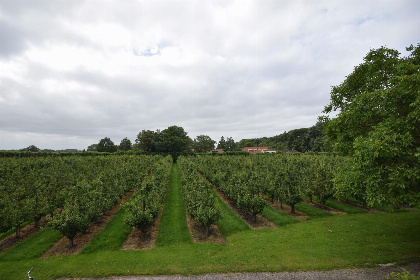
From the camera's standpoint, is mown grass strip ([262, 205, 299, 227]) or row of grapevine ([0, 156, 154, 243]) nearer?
row of grapevine ([0, 156, 154, 243])

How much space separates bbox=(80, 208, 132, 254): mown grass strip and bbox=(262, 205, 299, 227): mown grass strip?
14.5m

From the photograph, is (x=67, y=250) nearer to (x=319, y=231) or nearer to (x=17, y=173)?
(x=319, y=231)

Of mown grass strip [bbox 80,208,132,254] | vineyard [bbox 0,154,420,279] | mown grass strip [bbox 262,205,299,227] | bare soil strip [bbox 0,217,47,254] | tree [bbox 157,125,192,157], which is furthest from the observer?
tree [bbox 157,125,192,157]

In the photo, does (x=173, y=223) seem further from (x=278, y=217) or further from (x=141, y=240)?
(x=278, y=217)

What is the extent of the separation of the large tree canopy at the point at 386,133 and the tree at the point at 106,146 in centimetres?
11656

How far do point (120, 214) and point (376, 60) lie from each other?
92.1 feet

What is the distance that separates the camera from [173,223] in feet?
68.5

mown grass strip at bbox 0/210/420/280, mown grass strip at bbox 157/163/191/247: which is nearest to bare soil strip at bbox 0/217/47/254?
mown grass strip at bbox 0/210/420/280

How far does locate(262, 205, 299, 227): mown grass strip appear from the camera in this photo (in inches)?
828

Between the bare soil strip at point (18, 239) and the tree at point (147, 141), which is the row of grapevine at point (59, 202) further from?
the tree at point (147, 141)

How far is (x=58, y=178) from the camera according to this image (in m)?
30.2

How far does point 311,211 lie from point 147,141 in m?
78.6

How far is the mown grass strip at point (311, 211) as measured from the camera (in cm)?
2309

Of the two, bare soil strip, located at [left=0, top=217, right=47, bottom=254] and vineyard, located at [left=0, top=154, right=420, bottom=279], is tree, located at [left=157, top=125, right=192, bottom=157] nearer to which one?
vineyard, located at [left=0, top=154, right=420, bottom=279]
